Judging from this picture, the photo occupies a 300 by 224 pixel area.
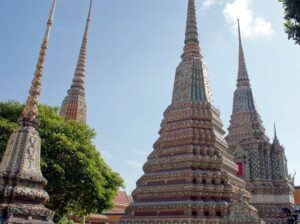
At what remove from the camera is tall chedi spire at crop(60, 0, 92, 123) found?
139 ft

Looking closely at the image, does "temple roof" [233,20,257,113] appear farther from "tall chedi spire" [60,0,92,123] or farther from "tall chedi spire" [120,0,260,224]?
"tall chedi spire" [60,0,92,123]

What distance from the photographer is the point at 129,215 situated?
24109 mm

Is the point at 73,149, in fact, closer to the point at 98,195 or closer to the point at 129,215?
the point at 98,195

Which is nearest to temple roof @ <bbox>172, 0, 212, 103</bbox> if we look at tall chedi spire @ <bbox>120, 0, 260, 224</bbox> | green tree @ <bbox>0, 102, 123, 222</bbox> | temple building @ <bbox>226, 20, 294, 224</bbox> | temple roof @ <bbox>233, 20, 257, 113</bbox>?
tall chedi spire @ <bbox>120, 0, 260, 224</bbox>

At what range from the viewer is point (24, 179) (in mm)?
10766

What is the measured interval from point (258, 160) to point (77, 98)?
23434 mm

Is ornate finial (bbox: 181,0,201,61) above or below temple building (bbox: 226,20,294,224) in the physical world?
above

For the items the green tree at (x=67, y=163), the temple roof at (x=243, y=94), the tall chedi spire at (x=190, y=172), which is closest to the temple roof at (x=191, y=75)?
the tall chedi spire at (x=190, y=172)

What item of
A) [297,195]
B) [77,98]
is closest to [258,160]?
[297,195]

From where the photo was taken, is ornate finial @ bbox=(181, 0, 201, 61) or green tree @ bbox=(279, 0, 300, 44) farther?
ornate finial @ bbox=(181, 0, 201, 61)

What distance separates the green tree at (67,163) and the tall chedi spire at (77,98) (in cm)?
1855

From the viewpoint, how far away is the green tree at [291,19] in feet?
32.0

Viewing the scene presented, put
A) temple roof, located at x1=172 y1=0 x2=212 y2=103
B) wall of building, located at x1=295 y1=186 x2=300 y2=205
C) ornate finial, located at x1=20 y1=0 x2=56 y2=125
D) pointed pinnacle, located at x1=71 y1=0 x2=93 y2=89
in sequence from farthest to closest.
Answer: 1. pointed pinnacle, located at x1=71 y1=0 x2=93 y2=89
2. wall of building, located at x1=295 y1=186 x2=300 y2=205
3. temple roof, located at x1=172 y1=0 x2=212 y2=103
4. ornate finial, located at x1=20 y1=0 x2=56 y2=125

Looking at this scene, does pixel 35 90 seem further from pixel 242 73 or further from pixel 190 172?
pixel 242 73
